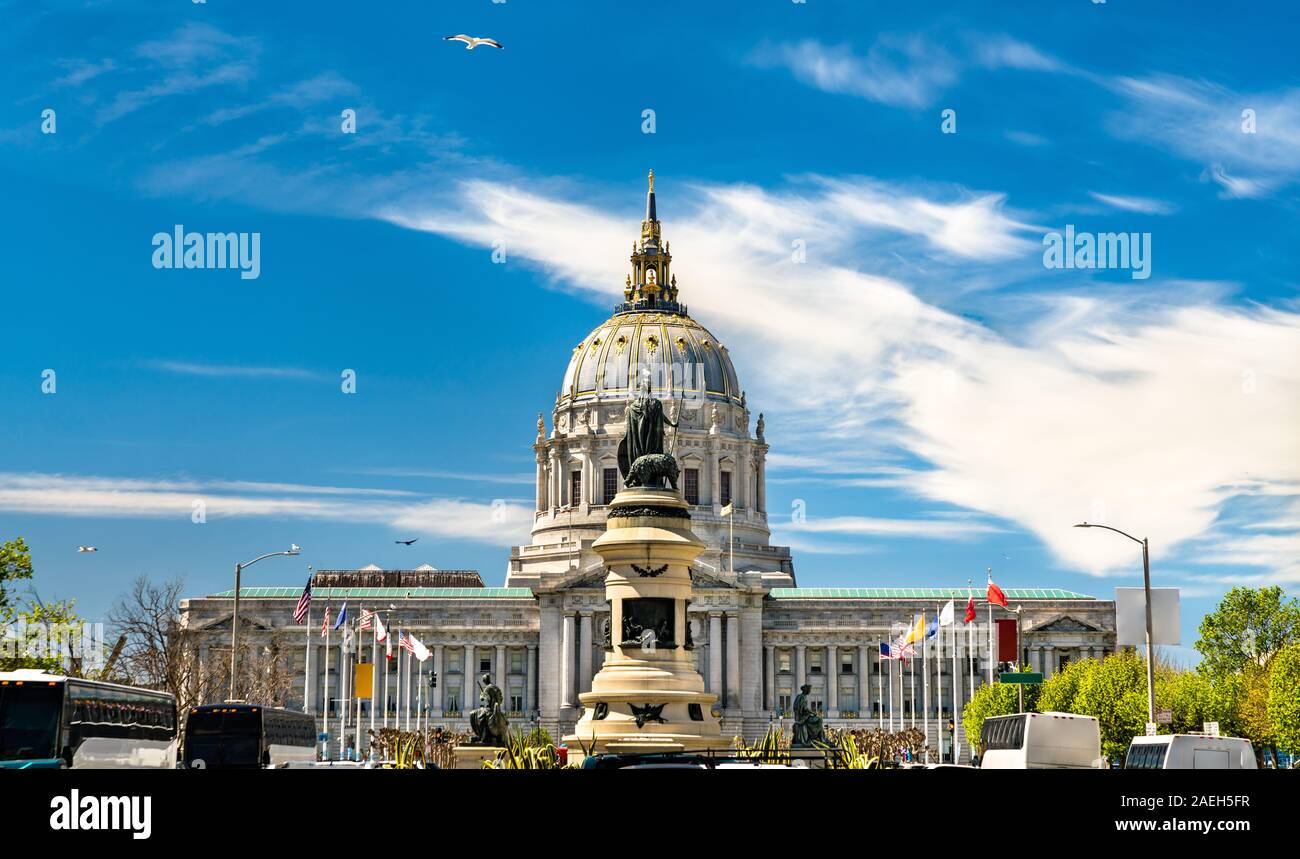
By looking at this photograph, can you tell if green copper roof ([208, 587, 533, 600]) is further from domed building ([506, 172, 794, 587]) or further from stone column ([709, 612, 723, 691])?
stone column ([709, 612, 723, 691])

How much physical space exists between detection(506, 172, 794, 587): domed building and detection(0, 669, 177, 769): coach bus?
125280mm

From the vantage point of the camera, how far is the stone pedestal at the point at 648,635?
61.7m

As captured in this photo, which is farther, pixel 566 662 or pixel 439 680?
pixel 439 680

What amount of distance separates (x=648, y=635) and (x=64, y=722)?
21.0 meters

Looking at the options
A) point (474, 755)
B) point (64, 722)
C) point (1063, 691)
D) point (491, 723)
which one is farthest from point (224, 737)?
point (1063, 691)

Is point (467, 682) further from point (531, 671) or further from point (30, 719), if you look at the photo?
point (30, 719)

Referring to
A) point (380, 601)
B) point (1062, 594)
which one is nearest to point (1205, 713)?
point (1062, 594)

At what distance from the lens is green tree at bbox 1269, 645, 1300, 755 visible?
8962 cm

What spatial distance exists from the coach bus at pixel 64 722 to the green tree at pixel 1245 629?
102 meters

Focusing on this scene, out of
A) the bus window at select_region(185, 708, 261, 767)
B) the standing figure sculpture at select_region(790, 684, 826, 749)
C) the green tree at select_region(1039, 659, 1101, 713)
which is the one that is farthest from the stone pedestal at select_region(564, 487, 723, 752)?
the green tree at select_region(1039, 659, 1101, 713)

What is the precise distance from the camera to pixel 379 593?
174875 millimetres

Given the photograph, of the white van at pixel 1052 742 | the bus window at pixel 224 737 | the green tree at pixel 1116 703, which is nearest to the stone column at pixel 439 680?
the green tree at pixel 1116 703
